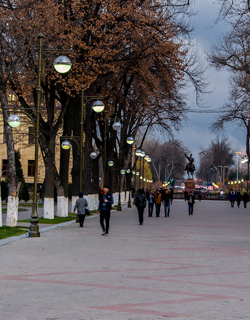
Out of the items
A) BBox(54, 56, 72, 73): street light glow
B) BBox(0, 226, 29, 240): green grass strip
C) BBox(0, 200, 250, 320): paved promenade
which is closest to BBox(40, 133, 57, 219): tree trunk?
BBox(0, 226, 29, 240): green grass strip

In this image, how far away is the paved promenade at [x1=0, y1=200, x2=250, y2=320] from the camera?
330 inches

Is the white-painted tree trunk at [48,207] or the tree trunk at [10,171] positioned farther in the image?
the white-painted tree trunk at [48,207]

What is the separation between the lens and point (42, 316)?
801 cm

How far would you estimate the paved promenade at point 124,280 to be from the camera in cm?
838

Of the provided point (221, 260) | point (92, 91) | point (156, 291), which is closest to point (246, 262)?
point (221, 260)

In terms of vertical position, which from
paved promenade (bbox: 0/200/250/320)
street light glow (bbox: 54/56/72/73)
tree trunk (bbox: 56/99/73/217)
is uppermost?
street light glow (bbox: 54/56/72/73)

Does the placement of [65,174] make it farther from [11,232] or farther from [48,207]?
[11,232]

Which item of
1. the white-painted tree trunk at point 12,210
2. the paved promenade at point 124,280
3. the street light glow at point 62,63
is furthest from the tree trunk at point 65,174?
the paved promenade at point 124,280

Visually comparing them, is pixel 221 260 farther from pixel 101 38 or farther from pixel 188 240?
pixel 101 38

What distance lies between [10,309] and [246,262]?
7.19 metres

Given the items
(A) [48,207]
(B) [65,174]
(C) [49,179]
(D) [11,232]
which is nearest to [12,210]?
(D) [11,232]

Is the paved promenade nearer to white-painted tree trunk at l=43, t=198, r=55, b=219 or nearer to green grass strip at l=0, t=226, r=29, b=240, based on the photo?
green grass strip at l=0, t=226, r=29, b=240

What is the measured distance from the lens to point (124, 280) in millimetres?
11359

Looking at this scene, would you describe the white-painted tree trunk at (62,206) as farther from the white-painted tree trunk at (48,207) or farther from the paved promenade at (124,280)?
the paved promenade at (124,280)
